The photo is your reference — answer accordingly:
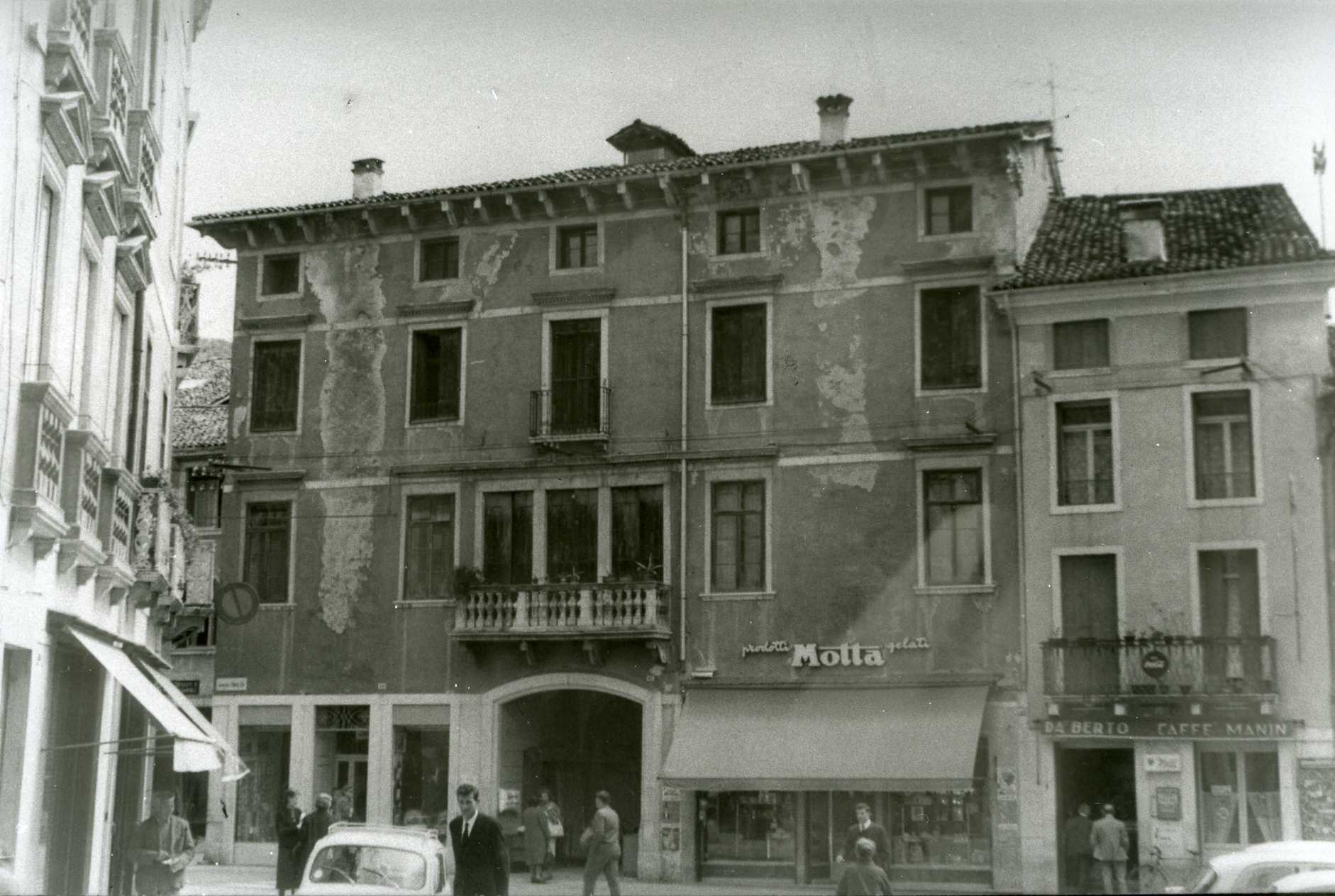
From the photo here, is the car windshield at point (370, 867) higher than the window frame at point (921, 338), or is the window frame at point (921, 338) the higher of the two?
the window frame at point (921, 338)

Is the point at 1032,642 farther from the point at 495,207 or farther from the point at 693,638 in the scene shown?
the point at 495,207

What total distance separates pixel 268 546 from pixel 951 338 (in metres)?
11.9

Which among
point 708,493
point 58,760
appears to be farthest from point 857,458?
point 58,760

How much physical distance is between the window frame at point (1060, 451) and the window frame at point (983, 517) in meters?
0.92

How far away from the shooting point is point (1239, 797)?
2298 cm

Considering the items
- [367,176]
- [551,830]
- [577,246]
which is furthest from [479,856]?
[367,176]

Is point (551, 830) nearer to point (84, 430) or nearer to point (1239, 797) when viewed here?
point (1239, 797)

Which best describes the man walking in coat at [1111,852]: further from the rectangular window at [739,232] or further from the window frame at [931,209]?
the rectangular window at [739,232]

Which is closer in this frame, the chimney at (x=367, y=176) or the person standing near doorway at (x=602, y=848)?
the person standing near doorway at (x=602, y=848)

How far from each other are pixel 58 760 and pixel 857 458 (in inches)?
565

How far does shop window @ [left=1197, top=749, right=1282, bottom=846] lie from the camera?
2272cm

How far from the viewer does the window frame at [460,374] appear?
1127 inches

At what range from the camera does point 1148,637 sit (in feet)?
78.6

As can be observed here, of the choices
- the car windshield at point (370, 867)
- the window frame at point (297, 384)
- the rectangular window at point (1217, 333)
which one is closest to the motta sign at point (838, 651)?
the rectangular window at point (1217, 333)
